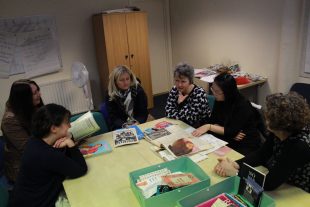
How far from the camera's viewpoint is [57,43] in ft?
14.4

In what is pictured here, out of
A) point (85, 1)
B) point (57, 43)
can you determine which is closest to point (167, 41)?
point (85, 1)

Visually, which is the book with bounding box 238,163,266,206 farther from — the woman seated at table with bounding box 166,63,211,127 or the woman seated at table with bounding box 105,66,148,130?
the woman seated at table with bounding box 105,66,148,130

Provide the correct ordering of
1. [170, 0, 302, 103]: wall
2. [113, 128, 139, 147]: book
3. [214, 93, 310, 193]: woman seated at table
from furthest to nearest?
[170, 0, 302, 103]: wall < [113, 128, 139, 147]: book < [214, 93, 310, 193]: woman seated at table

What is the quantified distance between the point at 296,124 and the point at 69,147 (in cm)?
132

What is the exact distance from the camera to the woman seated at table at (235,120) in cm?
220

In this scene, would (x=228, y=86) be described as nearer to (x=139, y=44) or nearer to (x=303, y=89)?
(x=303, y=89)

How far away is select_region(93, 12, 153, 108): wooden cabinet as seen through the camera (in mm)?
4273

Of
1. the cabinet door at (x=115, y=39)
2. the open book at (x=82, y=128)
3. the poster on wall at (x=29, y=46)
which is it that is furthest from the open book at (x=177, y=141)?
the poster on wall at (x=29, y=46)

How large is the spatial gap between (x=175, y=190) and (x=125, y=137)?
90cm

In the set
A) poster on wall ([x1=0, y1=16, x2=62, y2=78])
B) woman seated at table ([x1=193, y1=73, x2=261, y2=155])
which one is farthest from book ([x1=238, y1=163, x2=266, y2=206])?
poster on wall ([x1=0, y1=16, x2=62, y2=78])

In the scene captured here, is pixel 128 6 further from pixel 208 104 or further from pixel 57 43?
pixel 208 104

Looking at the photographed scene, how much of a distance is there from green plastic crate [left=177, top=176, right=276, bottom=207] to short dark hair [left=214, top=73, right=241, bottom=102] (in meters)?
0.98

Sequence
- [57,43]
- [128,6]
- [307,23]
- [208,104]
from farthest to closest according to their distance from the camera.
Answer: [128,6] → [57,43] → [307,23] → [208,104]

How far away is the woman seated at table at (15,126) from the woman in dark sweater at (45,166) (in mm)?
599
